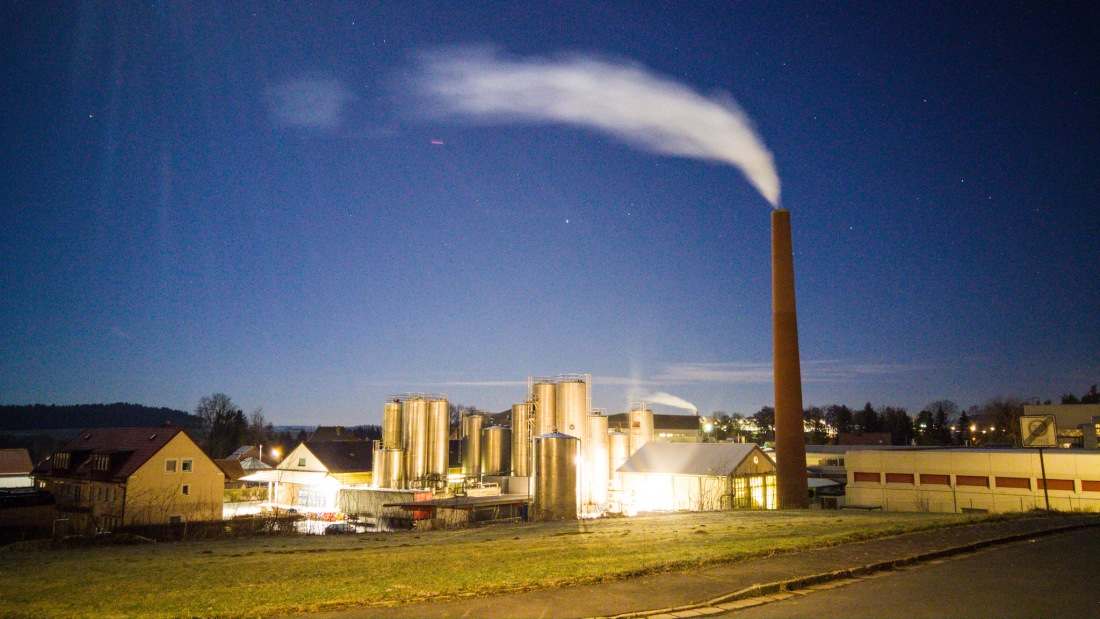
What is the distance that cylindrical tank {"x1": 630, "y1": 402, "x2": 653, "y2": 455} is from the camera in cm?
5019

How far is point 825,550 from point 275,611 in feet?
36.2

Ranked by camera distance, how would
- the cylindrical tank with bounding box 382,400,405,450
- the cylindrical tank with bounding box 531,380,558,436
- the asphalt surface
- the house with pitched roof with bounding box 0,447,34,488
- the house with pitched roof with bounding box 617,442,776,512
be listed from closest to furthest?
the asphalt surface, the house with pitched roof with bounding box 617,442,776,512, the cylindrical tank with bounding box 531,380,558,436, the cylindrical tank with bounding box 382,400,405,450, the house with pitched roof with bounding box 0,447,34,488

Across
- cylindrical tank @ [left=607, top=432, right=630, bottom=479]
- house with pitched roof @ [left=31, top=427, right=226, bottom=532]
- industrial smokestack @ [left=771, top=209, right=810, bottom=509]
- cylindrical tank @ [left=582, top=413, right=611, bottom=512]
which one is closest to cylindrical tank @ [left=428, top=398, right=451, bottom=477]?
cylindrical tank @ [left=582, top=413, right=611, bottom=512]

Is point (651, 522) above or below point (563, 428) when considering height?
below

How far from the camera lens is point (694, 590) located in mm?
10430

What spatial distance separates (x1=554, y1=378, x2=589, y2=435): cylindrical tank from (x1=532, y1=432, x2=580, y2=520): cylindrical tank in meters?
11.1

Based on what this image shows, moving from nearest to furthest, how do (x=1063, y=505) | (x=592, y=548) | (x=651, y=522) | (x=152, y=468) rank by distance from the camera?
(x=592, y=548)
(x=651, y=522)
(x=1063, y=505)
(x=152, y=468)

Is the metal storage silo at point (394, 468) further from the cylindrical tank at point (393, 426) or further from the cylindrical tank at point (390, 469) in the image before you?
the cylindrical tank at point (393, 426)

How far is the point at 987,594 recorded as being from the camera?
416 inches

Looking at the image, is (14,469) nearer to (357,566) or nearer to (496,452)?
(496,452)

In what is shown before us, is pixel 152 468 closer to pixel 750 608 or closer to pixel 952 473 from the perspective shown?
pixel 750 608

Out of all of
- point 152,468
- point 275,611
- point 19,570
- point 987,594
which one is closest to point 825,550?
point 987,594

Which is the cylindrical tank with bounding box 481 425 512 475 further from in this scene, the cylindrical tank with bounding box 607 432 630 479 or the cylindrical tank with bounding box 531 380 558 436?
the cylindrical tank with bounding box 531 380 558 436

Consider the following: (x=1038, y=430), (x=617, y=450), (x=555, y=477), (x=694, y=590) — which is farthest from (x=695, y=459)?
(x=694, y=590)
